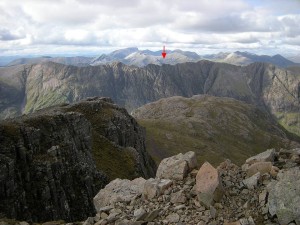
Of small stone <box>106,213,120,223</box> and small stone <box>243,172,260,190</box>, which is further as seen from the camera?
small stone <box>243,172,260,190</box>

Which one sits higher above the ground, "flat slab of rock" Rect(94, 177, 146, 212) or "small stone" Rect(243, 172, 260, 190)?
"small stone" Rect(243, 172, 260, 190)

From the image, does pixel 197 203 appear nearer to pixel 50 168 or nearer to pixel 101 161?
pixel 50 168

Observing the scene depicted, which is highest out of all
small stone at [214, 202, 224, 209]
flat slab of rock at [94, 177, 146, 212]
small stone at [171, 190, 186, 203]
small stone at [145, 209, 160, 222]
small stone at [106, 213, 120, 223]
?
small stone at [171, 190, 186, 203]

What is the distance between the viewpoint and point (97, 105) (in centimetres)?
9200

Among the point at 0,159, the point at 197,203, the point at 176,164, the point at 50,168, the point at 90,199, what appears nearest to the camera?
the point at 197,203

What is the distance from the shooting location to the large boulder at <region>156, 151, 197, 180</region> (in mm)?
25352

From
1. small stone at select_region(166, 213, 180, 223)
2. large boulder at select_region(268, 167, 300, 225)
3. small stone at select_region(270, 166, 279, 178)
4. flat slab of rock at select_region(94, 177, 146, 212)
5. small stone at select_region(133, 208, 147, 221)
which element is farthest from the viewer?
flat slab of rock at select_region(94, 177, 146, 212)

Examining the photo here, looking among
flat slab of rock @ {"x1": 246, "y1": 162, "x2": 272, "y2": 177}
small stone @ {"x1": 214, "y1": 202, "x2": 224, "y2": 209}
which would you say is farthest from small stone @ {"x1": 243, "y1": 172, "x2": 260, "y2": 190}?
small stone @ {"x1": 214, "y1": 202, "x2": 224, "y2": 209}

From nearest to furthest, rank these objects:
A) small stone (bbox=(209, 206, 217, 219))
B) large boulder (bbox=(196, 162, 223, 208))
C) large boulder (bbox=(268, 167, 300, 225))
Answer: large boulder (bbox=(268, 167, 300, 225)) < small stone (bbox=(209, 206, 217, 219)) < large boulder (bbox=(196, 162, 223, 208))

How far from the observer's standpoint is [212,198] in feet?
71.1

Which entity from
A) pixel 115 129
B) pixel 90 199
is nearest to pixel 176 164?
pixel 90 199

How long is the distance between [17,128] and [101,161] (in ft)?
69.4

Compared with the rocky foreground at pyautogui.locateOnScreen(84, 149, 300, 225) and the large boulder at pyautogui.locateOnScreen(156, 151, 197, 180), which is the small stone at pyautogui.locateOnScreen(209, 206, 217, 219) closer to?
the rocky foreground at pyautogui.locateOnScreen(84, 149, 300, 225)

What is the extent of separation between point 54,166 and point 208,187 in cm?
3513
